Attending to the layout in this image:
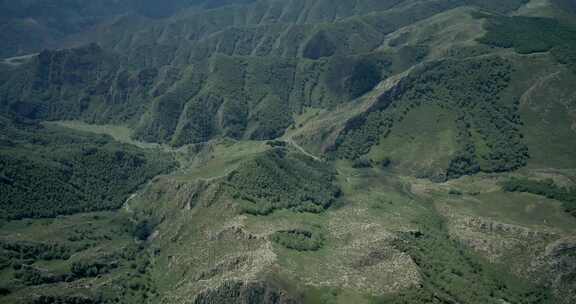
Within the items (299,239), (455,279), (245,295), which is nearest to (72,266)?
(245,295)

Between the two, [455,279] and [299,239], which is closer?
[455,279]

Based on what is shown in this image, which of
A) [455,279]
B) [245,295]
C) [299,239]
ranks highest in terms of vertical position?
[245,295]

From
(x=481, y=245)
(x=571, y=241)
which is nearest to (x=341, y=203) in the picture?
(x=481, y=245)

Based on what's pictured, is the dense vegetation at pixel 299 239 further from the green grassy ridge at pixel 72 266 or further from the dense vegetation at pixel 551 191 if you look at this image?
the dense vegetation at pixel 551 191

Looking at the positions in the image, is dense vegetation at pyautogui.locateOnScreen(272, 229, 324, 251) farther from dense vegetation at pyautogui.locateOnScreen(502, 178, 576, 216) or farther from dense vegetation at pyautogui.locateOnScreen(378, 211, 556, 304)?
dense vegetation at pyautogui.locateOnScreen(502, 178, 576, 216)

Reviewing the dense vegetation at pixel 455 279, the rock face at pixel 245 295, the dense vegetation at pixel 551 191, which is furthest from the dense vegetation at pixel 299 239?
the dense vegetation at pixel 551 191

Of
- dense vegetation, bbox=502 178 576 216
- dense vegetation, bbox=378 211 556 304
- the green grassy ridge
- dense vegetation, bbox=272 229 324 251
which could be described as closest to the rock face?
dense vegetation, bbox=272 229 324 251

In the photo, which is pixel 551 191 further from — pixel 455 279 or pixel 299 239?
pixel 299 239
